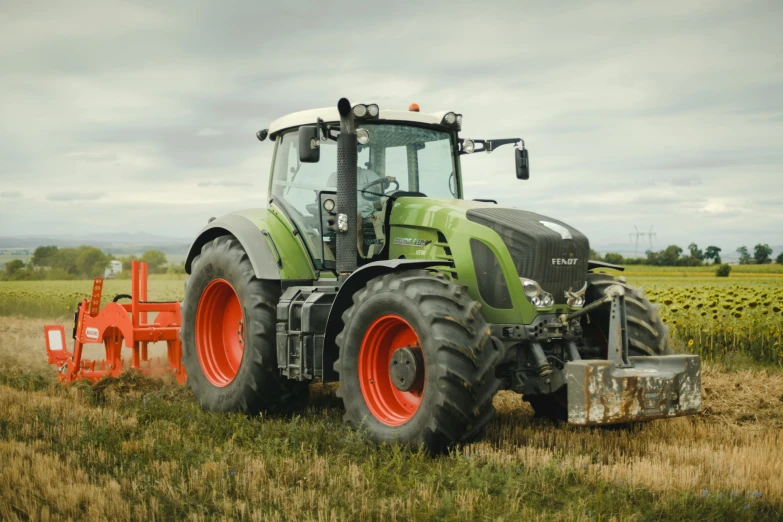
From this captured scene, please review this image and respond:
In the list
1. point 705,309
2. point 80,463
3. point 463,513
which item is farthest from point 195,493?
point 705,309

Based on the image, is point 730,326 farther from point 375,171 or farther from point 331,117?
point 331,117

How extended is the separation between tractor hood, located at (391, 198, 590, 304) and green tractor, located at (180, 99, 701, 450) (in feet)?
0.04

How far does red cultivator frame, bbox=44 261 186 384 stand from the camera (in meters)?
9.23

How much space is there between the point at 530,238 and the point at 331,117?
7.79ft

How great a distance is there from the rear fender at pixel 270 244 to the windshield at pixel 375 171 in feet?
0.48

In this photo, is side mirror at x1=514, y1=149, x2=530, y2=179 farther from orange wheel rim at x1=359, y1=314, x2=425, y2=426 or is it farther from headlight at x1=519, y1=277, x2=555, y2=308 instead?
orange wheel rim at x1=359, y1=314, x2=425, y2=426

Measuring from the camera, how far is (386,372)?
21.5ft

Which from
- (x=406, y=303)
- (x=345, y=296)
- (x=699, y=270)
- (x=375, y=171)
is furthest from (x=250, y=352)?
(x=699, y=270)

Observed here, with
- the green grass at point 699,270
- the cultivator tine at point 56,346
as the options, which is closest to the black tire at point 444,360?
the cultivator tine at point 56,346

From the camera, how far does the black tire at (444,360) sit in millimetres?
5574

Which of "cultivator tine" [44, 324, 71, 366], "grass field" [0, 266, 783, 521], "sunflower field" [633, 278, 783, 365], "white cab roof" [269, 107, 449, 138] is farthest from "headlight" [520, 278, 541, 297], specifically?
"cultivator tine" [44, 324, 71, 366]

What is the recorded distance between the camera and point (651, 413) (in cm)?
582

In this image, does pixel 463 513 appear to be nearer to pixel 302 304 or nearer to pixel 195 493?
pixel 195 493

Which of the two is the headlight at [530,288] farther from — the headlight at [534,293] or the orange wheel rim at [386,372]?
the orange wheel rim at [386,372]
